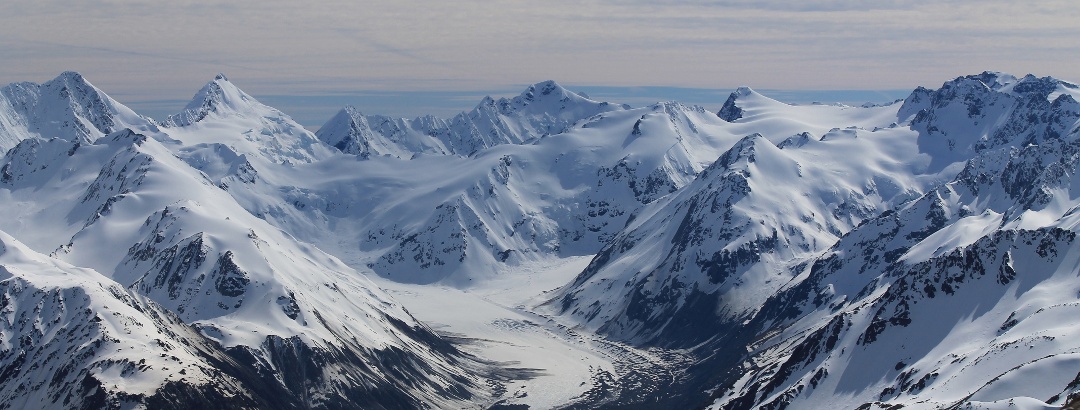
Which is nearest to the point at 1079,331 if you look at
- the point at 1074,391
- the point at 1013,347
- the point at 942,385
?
the point at 1013,347

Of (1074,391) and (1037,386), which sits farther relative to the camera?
(1037,386)

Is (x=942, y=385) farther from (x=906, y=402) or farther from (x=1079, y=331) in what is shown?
(x=1079, y=331)

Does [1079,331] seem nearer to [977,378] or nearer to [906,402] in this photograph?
[977,378]

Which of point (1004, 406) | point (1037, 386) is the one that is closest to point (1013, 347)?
point (1037, 386)

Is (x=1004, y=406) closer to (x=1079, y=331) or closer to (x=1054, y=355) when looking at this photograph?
(x=1054, y=355)

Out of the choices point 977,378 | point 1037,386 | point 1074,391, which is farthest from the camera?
point 977,378

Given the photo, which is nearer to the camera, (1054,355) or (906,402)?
(1054,355)

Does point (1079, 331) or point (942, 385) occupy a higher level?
point (1079, 331)

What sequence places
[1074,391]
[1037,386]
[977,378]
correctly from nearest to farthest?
[1074,391], [1037,386], [977,378]

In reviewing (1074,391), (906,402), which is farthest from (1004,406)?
(906,402)
